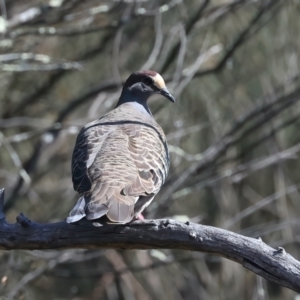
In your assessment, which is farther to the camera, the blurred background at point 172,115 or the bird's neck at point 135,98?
the blurred background at point 172,115

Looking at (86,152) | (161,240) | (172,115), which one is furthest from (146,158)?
(172,115)

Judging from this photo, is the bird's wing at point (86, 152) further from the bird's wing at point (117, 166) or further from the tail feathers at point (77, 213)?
the tail feathers at point (77, 213)

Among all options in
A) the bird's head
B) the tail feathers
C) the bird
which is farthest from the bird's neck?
the tail feathers

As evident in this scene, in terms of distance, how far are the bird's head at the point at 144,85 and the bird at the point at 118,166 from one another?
0.21m

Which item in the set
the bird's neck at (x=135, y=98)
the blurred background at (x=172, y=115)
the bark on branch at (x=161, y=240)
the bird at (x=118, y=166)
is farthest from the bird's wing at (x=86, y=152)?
the blurred background at (x=172, y=115)

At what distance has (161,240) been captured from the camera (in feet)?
12.8

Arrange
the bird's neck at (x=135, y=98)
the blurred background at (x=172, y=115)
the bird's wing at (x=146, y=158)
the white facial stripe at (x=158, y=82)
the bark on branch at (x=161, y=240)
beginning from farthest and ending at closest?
the blurred background at (x=172, y=115) < the bird's neck at (x=135, y=98) < the white facial stripe at (x=158, y=82) < the bird's wing at (x=146, y=158) < the bark on branch at (x=161, y=240)

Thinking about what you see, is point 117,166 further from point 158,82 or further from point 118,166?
point 158,82

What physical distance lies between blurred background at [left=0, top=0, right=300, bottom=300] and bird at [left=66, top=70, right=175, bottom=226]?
1742 mm

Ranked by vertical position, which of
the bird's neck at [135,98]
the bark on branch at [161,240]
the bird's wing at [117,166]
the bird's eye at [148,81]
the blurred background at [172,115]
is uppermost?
the blurred background at [172,115]

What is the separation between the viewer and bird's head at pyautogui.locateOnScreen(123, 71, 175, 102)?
5883 millimetres

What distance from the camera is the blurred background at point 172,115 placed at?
725cm

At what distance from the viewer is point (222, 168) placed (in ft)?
27.5

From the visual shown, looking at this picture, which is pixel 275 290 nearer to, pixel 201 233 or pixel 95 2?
pixel 95 2
